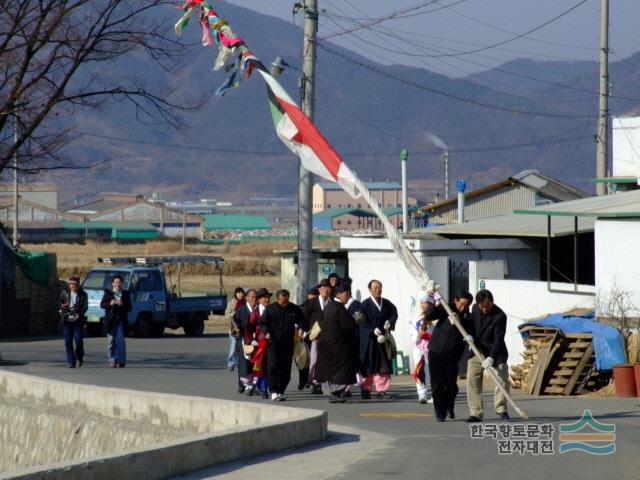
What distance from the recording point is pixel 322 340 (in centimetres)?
1858

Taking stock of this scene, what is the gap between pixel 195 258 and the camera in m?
40.3

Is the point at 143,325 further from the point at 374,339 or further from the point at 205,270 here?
the point at 205,270

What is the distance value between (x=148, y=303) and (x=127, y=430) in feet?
67.5

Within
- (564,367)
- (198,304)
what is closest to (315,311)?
(564,367)

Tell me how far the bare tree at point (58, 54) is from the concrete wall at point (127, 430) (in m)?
7.60

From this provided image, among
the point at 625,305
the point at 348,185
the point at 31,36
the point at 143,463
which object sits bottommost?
the point at 143,463

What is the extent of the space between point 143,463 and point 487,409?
277 inches

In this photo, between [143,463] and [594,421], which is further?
[594,421]

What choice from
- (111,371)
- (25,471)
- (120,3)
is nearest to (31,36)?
(120,3)

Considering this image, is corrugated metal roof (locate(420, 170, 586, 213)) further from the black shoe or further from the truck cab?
the black shoe

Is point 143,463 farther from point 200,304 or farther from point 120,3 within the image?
point 200,304

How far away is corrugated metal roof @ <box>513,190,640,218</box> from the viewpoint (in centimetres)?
2052

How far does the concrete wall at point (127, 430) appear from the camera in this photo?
11508 millimetres

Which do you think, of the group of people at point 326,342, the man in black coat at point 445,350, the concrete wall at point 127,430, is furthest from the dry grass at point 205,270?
the man in black coat at point 445,350
